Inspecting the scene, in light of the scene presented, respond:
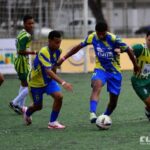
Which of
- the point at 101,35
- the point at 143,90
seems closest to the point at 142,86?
the point at 143,90

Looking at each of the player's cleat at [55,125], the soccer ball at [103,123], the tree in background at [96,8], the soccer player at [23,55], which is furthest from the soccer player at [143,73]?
the tree in background at [96,8]

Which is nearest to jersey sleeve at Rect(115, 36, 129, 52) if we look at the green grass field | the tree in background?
the green grass field

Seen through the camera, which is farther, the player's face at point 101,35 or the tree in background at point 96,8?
the tree in background at point 96,8

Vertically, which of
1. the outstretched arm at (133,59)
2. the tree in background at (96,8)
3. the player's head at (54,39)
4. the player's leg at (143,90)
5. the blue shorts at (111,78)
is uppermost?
the player's head at (54,39)

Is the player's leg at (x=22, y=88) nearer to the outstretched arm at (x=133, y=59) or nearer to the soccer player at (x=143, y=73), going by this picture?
the soccer player at (x=143, y=73)

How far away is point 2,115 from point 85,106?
2.09 m

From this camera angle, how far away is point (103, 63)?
11.5 m

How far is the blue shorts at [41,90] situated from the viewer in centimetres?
1140

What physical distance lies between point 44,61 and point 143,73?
6.24 feet

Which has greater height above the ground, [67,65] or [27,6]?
[27,6]

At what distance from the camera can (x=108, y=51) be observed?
1143 centimetres

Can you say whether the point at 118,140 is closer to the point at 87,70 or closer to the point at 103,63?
the point at 103,63

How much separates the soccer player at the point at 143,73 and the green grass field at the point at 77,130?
508mm

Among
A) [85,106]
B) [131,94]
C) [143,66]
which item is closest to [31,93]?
[143,66]
